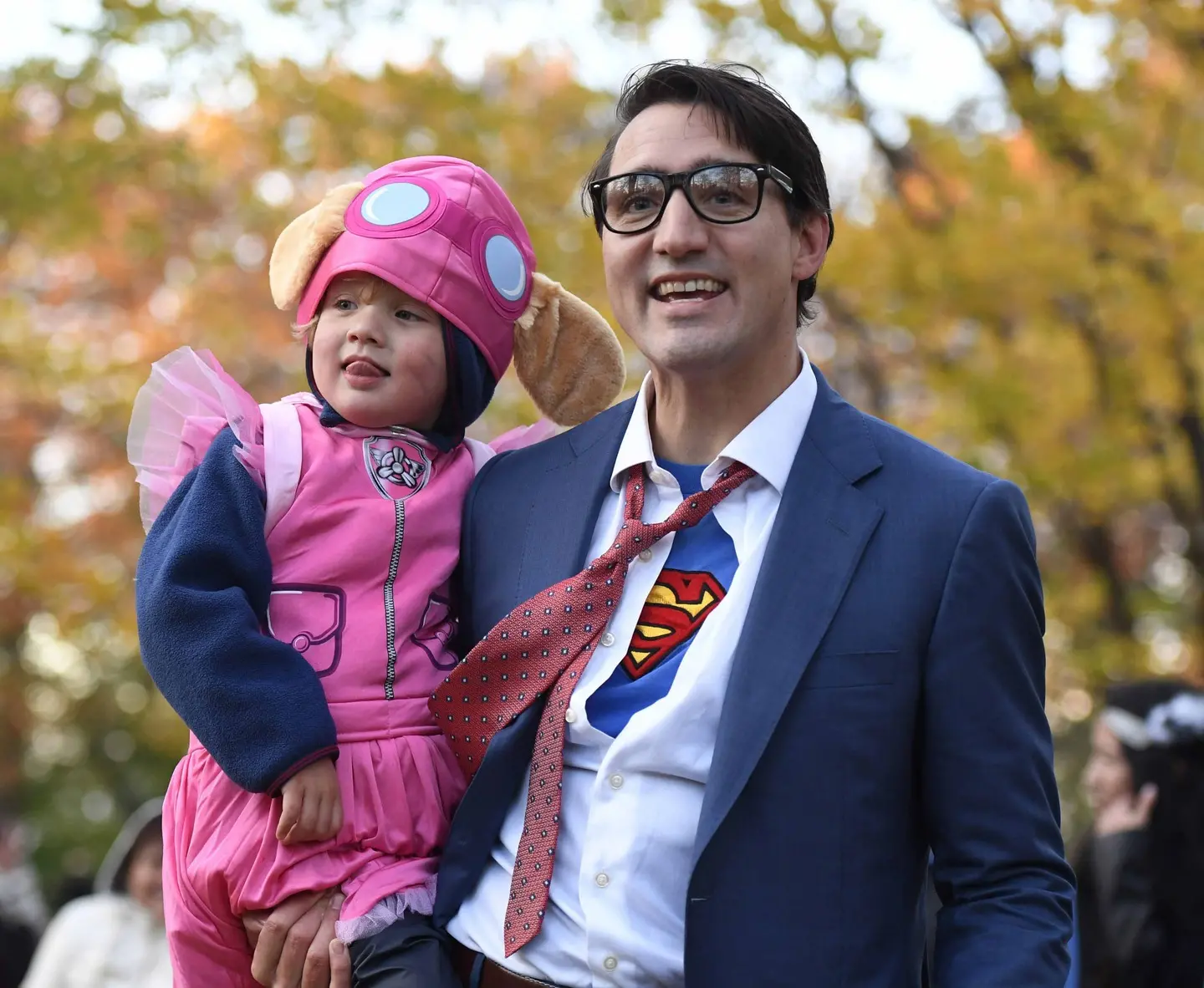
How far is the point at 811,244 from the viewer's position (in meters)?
2.82

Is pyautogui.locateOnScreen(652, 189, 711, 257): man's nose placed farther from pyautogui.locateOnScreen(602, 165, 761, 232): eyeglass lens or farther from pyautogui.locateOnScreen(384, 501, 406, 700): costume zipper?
pyautogui.locateOnScreen(384, 501, 406, 700): costume zipper

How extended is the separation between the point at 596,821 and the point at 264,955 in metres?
0.65

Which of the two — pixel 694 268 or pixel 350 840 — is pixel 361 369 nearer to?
pixel 694 268

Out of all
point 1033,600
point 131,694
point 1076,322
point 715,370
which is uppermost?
point 1076,322

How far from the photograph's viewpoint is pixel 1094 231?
703 centimetres

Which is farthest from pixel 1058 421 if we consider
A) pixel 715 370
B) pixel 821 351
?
pixel 715 370

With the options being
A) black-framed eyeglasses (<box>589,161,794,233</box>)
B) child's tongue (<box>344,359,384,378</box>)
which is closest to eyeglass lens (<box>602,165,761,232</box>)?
black-framed eyeglasses (<box>589,161,794,233</box>)

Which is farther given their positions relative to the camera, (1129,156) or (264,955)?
(1129,156)

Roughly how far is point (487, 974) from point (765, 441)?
1.04 meters

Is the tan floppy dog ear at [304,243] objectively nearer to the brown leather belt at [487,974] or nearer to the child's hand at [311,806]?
the child's hand at [311,806]

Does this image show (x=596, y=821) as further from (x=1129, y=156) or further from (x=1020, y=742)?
(x=1129, y=156)

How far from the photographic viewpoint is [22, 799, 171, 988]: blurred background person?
5.98 metres

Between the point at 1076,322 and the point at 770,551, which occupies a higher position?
the point at 1076,322

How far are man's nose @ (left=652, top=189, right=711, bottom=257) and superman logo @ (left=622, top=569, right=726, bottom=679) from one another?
57cm
